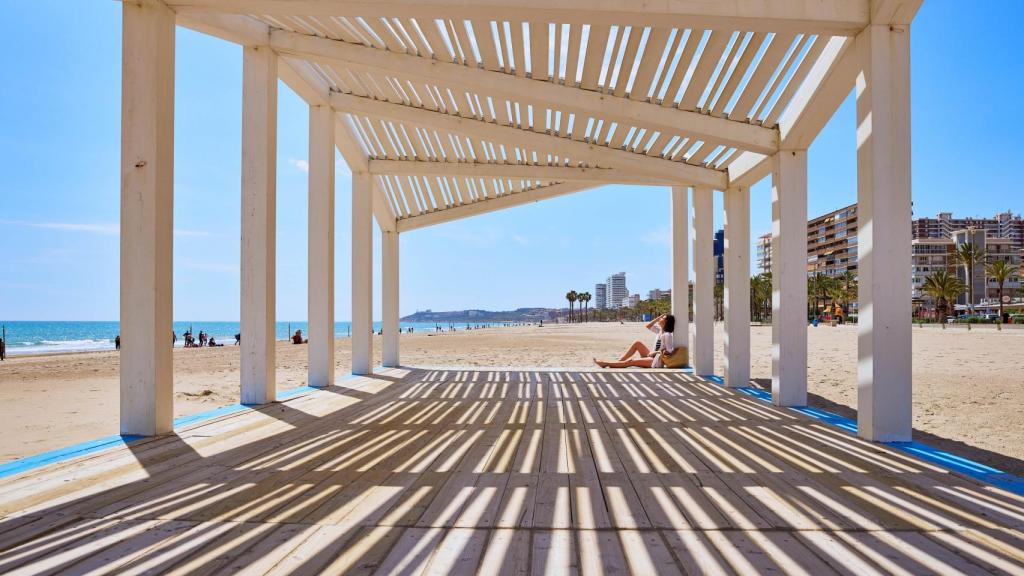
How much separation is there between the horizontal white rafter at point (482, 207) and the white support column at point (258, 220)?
204 inches

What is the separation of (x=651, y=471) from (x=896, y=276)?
7.79ft

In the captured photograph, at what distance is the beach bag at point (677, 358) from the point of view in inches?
367

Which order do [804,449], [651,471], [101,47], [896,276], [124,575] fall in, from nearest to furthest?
1. [124,575]
2. [651,471]
3. [804,449]
4. [896,276]
5. [101,47]

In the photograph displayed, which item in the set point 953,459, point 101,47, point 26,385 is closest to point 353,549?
point 953,459

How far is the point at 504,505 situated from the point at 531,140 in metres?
5.53

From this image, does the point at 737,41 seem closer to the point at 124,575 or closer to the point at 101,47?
the point at 124,575

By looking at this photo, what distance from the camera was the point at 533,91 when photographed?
5.34 m

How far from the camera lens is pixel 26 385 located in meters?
9.83

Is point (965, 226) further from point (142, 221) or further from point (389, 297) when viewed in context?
point (142, 221)

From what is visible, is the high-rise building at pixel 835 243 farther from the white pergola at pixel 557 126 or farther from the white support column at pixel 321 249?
the white support column at pixel 321 249

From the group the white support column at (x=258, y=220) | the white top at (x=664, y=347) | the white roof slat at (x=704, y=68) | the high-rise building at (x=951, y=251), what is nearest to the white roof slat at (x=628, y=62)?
the white roof slat at (x=704, y=68)

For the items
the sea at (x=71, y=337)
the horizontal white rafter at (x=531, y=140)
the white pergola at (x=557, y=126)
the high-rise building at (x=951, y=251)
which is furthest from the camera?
the high-rise building at (x=951, y=251)

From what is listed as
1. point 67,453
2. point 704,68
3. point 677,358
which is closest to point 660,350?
point 677,358

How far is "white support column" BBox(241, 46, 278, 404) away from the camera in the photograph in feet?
16.6
